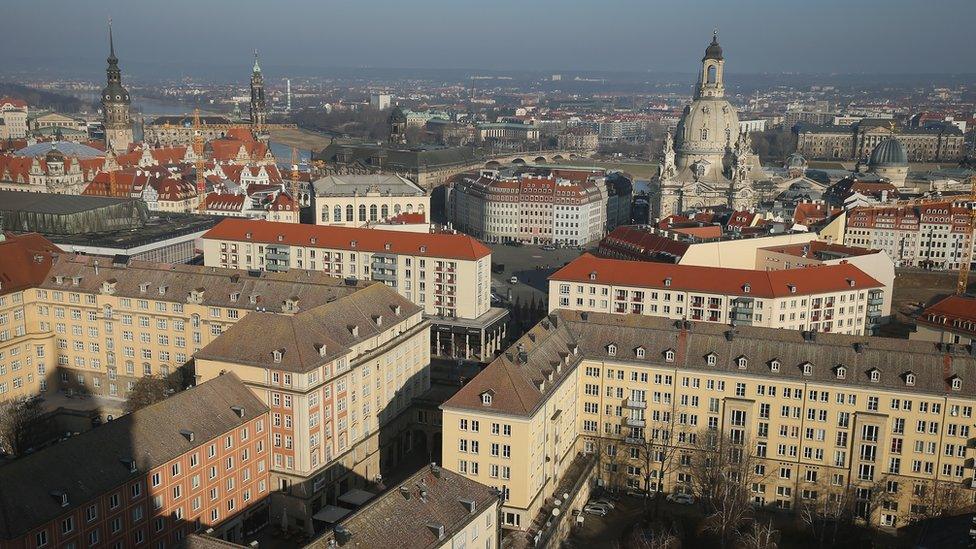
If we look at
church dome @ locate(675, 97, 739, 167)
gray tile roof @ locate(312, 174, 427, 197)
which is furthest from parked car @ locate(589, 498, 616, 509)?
church dome @ locate(675, 97, 739, 167)

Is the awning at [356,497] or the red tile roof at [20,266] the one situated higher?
the red tile roof at [20,266]

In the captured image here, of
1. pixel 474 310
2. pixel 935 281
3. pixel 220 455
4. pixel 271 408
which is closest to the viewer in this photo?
pixel 220 455

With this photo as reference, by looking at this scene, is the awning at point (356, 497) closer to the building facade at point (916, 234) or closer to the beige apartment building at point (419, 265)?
the beige apartment building at point (419, 265)

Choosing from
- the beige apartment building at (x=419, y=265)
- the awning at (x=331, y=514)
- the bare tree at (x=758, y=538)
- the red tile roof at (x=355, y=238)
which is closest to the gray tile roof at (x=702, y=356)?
the awning at (x=331, y=514)

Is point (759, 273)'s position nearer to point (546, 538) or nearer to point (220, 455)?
point (546, 538)

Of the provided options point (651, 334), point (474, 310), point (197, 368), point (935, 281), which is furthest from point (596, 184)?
point (197, 368)

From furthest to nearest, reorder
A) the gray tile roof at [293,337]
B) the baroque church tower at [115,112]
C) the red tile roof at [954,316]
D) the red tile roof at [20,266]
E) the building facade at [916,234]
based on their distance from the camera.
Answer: the baroque church tower at [115,112] < the building facade at [916,234] < the red tile roof at [954,316] < the red tile roof at [20,266] < the gray tile roof at [293,337]

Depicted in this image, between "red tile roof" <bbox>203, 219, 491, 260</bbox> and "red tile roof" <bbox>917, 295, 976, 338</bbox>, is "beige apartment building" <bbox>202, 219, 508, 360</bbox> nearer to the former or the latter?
"red tile roof" <bbox>203, 219, 491, 260</bbox>
